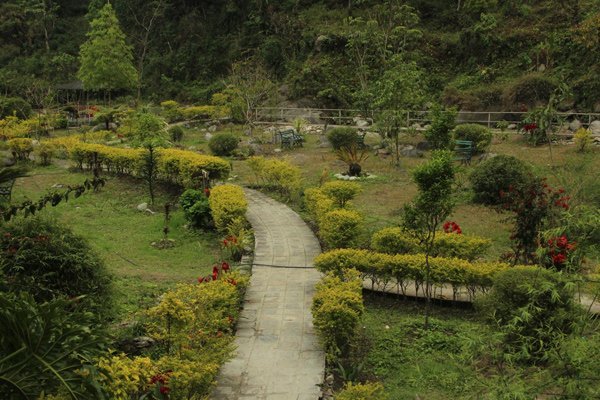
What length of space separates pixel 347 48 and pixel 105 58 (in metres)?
13.5

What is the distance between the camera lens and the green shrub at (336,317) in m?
8.10

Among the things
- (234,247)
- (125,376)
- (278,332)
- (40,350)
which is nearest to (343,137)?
(234,247)

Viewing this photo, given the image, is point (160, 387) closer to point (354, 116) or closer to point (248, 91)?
point (248, 91)

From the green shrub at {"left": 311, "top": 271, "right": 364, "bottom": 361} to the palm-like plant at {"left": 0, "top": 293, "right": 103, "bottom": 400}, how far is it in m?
3.93

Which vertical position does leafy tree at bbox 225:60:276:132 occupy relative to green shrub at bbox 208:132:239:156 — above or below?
above

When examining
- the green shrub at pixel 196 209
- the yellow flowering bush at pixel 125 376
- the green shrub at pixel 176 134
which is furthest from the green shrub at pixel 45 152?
the yellow flowering bush at pixel 125 376

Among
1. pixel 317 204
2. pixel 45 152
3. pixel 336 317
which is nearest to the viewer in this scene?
pixel 336 317

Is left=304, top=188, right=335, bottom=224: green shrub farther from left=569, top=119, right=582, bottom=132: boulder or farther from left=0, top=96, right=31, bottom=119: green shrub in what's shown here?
left=0, top=96, right=31, bottom=119: green shrub

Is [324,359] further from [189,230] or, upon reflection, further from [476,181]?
[476,181]

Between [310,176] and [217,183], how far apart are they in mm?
3152

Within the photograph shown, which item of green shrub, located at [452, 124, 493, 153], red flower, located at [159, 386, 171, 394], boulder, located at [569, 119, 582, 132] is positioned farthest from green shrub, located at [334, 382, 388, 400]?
boulder, located at [569, 119, 582, 132]

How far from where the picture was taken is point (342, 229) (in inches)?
461

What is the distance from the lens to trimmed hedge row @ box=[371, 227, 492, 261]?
35.7ft

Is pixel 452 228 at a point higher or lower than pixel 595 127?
lower
